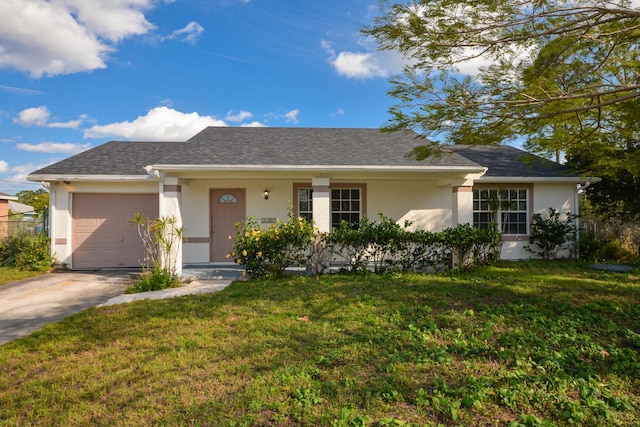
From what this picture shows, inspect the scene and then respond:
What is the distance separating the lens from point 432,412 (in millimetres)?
2842

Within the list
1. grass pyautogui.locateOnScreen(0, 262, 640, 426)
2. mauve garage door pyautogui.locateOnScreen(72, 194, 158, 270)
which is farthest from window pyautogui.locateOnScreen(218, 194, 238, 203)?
grass pyautogui.locateOnScreen(0, 262, 640, 426)

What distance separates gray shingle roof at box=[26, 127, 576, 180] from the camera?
9602 millimetres

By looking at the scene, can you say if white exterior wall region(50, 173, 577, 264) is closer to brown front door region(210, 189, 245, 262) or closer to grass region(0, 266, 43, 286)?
brown front door region(210, 189, 245, 262)

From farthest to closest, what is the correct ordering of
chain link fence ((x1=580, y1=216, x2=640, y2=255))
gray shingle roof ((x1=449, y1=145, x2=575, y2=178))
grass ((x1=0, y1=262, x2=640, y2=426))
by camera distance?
chain link fence ((x1=580, y1=216, x2=640, y2=255))
gray shingle roof ((x1=449, y1=145, x2=575, y2=178))
grass ((x1=0, y1=262, x2=640, y2=426))

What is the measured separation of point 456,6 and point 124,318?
21.4 feet

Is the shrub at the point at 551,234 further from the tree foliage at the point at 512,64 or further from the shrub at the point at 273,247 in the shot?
the shrub at the point at 273,247

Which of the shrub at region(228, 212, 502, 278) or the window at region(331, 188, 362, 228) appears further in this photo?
the window at region(331, 188, 362, 228)

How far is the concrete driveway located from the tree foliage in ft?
20.4

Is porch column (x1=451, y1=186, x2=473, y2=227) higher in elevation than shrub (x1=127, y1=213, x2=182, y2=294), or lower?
higher

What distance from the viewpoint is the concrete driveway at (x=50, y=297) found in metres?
5.43

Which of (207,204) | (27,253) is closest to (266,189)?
(207,204)

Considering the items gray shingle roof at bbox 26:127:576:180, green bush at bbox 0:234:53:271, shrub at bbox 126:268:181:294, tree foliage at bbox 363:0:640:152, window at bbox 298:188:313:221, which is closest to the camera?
tree foliage at bbox 363:0:640:152

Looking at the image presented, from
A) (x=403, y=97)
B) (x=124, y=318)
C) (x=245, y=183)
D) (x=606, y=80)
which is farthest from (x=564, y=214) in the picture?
(x=124, y=318)

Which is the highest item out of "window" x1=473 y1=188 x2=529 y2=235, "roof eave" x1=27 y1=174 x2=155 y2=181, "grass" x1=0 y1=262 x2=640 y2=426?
"roof eave" x1=27 y1=174 x2=155 y2=181
